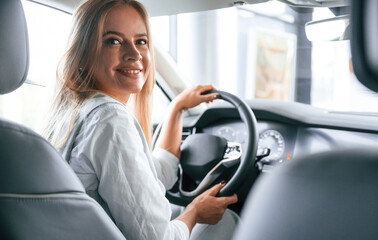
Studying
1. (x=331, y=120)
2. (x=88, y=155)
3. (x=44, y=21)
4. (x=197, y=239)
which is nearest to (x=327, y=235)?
(x=88, y=155)

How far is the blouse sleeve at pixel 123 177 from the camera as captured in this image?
965 millimetres

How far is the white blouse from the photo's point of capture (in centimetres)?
97

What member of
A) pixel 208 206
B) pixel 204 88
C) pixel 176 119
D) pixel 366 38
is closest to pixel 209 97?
pixel 204 88

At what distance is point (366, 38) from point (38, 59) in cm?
147

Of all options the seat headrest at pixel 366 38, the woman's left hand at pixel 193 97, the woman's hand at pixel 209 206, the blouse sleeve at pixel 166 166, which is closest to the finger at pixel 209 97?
the woman's left hand at pixel 193 97

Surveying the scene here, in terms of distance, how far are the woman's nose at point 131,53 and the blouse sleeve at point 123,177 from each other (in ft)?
0.94

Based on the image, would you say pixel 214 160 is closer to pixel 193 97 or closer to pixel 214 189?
pixel 214 189

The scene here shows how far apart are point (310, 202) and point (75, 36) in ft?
2.92

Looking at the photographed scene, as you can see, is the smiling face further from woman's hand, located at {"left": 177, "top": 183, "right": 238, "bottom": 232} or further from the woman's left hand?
woman's hand, located at {"left": 177, "top": 183, "right": 238, "bottom": 232}

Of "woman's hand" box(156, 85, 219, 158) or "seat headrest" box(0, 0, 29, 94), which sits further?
"woman's hand" box(156, 85, 219, 158)

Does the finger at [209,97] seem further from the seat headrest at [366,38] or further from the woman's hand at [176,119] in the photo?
the seat headrest at [366,38]

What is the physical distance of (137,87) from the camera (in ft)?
4.27

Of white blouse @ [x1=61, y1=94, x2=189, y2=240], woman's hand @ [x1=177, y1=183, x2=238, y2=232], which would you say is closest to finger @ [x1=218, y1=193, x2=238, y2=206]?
woman's hand @ [x1=177, y1=183, x2=238, y2=232]

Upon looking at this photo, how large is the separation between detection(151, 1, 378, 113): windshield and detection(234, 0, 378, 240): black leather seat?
4486mm
